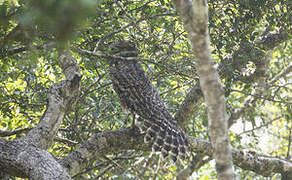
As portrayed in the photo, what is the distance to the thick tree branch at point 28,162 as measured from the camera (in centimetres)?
270

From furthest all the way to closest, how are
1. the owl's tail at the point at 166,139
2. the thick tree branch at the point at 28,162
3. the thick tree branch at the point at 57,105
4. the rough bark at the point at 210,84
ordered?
1. the owl's tail at the point at 166,139
2. the thick tree branch at the point at 57,105
3. the thick tree branch at the point at 28,162
4. the rough bark at the point at 210,84

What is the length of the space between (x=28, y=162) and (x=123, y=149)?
126 centimetres

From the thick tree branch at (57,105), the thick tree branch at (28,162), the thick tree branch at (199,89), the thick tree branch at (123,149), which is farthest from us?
the thick tree branch at (199,89)

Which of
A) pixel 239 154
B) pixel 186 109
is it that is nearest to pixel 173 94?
pixel 186 109

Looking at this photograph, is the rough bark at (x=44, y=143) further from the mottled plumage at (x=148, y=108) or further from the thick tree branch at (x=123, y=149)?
the mottled plumage at (x=148, y=108)

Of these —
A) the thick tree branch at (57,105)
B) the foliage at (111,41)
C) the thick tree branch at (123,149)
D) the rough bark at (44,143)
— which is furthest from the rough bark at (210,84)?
the thick tree branch at (123,149)

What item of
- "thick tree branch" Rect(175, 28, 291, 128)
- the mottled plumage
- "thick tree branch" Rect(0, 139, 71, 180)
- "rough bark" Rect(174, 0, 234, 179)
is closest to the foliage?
"thick tree branch" Rect(175, 28, 291, 128)

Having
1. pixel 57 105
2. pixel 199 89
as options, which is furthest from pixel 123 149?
pixel 199 89

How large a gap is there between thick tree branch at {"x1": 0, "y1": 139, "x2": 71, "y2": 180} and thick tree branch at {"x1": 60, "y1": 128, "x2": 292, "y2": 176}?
0.47 m

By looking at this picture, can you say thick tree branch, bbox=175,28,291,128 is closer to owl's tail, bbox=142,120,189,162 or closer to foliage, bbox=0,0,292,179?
foliage, bbox=0,0,292,179

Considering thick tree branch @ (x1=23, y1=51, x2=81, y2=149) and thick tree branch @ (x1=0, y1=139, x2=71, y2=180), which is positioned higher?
thick tree branch @ (x1=23, y1=51, x2=81, y2=149)

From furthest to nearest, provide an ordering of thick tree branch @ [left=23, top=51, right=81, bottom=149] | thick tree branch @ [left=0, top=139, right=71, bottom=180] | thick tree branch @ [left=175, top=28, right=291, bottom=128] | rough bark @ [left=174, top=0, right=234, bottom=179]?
thick tree branch @ [left=175, top=28, right=291, bottom=128]
thick tree branch @ [left=23, top=51, right=81, bottom=149]
thick tree branch @ [left=0, top=139, right=71, bottom=180]
rough bark @ [left=174, top=0, right=234, bottom=179]

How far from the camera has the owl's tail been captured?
12.2 ft

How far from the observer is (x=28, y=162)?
2.82 m
